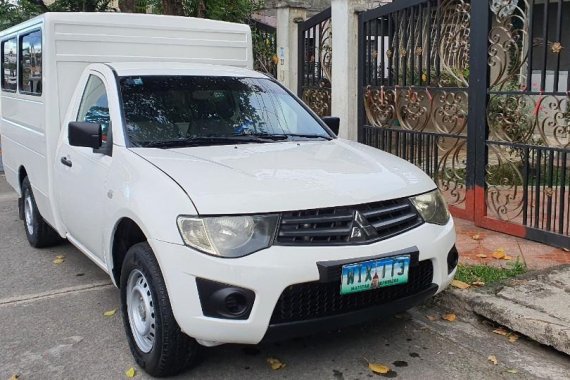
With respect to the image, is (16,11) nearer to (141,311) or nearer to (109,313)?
(109,313)

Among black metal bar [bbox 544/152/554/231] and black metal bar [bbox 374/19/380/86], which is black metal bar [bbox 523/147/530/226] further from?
black metal bar [bbox 374/19/380/86]

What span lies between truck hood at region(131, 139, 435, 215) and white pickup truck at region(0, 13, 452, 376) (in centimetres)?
1

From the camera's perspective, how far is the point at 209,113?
175 inches

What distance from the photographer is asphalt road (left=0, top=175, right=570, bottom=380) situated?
3539 millimetres

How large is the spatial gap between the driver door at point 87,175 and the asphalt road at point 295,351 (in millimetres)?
524

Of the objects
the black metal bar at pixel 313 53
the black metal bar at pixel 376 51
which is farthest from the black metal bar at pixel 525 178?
the black metal bar at pixel 313 53

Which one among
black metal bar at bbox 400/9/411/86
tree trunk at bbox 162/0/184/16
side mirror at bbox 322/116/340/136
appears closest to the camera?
side mirror at bbox 322/116/340/136

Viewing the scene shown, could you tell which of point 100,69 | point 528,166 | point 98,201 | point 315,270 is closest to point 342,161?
point 315,270

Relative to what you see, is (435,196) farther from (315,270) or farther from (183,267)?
(183,267)

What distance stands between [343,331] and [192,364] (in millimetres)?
1058

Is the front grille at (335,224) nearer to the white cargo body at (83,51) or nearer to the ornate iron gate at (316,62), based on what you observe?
the white cargo body at (83,51)

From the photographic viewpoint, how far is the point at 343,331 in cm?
404

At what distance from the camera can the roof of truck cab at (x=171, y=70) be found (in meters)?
4.49

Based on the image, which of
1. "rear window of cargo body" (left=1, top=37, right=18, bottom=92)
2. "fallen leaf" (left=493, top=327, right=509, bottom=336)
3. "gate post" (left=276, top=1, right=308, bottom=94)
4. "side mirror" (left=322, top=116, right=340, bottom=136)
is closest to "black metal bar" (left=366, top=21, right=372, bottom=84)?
"gate post" (left=276, top=1, right=308, bottom=94)
